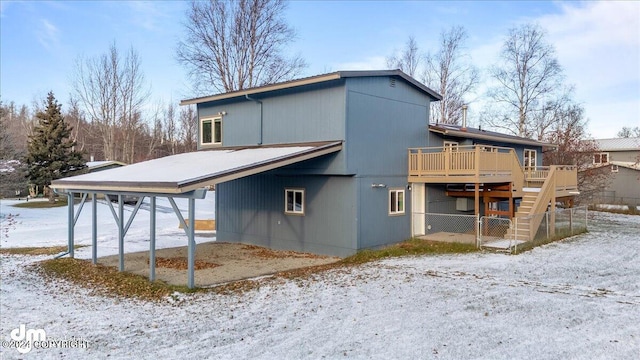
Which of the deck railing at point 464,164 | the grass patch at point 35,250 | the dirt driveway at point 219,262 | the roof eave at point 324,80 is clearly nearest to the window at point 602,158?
the deck railing at point 464,164

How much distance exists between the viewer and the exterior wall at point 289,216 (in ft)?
44.9

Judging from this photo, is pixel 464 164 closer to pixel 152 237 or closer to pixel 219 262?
pixel 219 262

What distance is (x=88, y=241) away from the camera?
18375mm

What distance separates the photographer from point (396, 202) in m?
15.1

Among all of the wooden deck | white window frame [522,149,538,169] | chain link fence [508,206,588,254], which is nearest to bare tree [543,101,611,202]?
white window frame [522,149,538,169]

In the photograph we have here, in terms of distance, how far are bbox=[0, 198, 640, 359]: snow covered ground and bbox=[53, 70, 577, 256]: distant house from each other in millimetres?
3076

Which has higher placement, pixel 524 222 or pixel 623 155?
pixel 623 155

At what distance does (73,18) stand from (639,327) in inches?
1014

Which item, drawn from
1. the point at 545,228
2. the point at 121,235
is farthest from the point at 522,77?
the point at 121,235

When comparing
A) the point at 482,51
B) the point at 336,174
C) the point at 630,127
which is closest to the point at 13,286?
the point at 336,174

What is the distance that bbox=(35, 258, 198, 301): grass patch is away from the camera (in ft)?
31.4

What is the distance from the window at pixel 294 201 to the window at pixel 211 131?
4396 millimetres

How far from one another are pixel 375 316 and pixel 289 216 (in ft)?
26.4

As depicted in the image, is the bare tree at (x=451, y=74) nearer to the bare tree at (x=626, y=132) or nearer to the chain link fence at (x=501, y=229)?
the chain link fence at (x=501, y=229)
